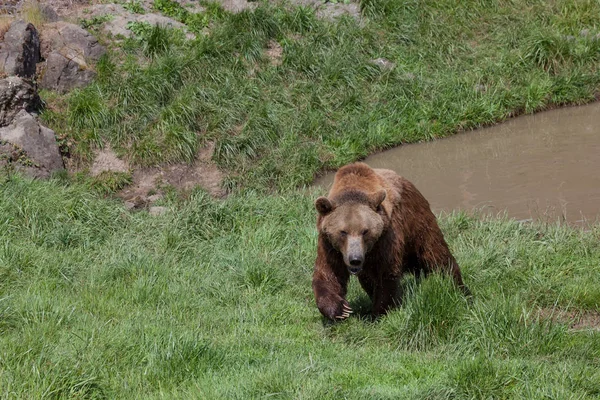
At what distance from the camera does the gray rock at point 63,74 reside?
1266 cm

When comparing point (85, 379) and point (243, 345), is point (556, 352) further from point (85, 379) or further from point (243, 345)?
point (85, 379)

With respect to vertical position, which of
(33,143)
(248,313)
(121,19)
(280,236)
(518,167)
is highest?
(248,313)

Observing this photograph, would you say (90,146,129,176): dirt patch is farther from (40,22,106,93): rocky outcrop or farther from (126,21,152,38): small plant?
(126,21,152,38): small plant

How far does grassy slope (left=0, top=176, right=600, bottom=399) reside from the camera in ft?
15.7

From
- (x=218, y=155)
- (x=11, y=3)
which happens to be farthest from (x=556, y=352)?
(x=11, y=3)

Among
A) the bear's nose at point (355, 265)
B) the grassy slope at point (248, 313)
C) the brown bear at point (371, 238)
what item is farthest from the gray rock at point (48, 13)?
the bear's nose at point (355, 265)

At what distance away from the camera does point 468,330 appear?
19.0 feet

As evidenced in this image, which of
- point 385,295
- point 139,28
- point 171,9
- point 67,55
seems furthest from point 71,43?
point 385,295

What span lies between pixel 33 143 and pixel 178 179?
190 centimetres

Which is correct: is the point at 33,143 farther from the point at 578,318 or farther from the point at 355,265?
the point at 578,318

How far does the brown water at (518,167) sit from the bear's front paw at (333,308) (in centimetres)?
383

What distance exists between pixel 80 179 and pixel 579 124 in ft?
22.7

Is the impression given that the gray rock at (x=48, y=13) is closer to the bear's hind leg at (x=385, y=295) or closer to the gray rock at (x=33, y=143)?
the gray rock at (x=33, y=143)

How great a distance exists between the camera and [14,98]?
11.4 metres
